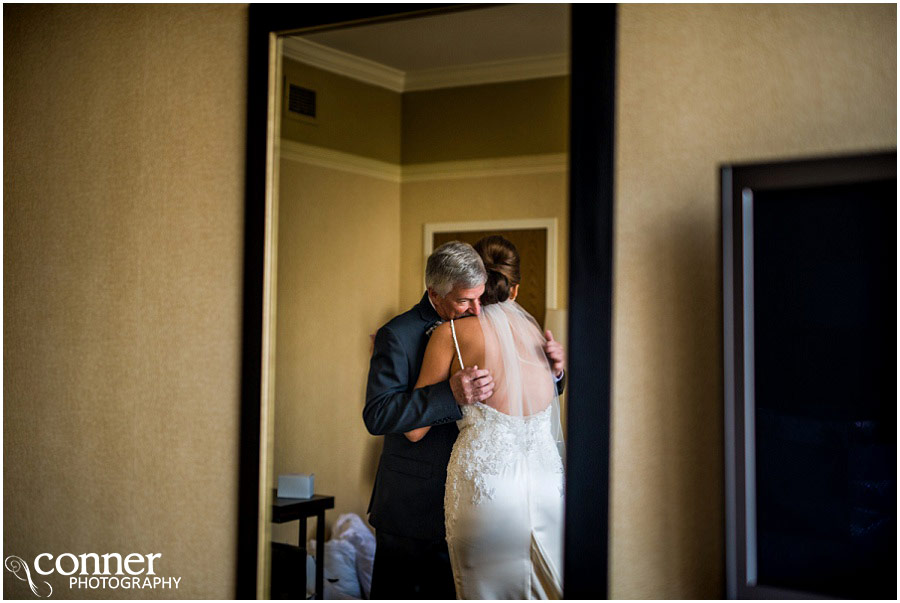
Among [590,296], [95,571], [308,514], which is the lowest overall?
[95,571]

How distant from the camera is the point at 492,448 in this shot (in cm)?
164

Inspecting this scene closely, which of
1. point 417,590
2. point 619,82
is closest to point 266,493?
point 417,590

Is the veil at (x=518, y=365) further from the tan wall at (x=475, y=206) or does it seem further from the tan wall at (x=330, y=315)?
the tan wall at (x=330, y=315)

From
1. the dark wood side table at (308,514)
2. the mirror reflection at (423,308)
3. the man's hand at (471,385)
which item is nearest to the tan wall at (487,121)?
the mirror reflection at (423,308)

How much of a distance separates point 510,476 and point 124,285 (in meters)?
1.21

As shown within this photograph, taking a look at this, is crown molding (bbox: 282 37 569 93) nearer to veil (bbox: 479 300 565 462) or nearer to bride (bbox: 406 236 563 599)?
bride (bbox: 406 236 563 599)

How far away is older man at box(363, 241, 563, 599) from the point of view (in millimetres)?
1686

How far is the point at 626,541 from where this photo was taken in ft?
5.48

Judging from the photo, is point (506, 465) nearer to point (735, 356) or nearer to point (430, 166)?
point (735, 356)

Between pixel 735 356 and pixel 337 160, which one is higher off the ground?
pixel 337 160

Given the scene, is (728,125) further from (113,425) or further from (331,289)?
(113,425)

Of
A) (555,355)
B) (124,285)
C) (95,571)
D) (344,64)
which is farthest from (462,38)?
(95,571)

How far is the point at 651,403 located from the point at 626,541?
11.2 inches

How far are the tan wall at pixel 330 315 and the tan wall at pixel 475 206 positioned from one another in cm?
3
